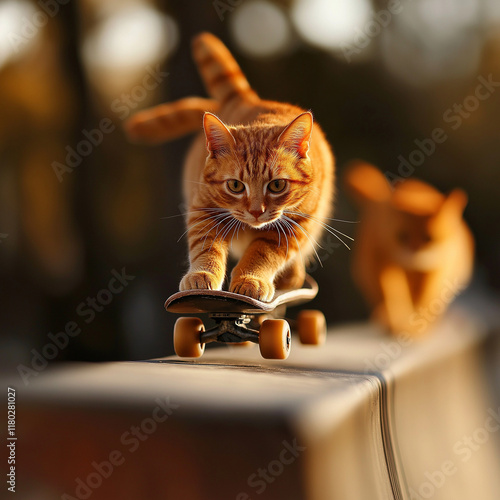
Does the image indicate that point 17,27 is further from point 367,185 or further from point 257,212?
point 367,185

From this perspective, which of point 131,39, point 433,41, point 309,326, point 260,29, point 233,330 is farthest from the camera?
point 433,41

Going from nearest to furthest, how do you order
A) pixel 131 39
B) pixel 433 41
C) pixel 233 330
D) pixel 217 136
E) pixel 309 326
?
1. pixel 217 136
2. pixel 233 330
3. pixel 309 326
4. pixel 131 39
5. pixel 433 41

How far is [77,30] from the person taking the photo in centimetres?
126

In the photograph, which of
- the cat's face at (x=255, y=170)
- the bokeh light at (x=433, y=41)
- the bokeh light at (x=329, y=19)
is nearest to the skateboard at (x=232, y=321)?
the cat's face at (x=255, y=170)

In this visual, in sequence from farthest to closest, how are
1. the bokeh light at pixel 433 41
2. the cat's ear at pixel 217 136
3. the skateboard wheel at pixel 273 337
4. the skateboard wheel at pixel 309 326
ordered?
the bokeh light at pixel 433 41
the skateboard wheel at pixel 309 326
the skateboard wheel at pixel 273 337
the cat's ear at pixel 217 136

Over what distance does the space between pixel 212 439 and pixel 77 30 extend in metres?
1.03

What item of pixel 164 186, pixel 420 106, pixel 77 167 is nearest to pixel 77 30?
pixel 77 167

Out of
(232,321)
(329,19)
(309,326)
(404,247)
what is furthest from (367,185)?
(232,321)

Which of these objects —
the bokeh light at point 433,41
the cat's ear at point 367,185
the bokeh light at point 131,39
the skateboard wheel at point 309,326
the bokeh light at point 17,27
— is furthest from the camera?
the bokeh light at point 433,41

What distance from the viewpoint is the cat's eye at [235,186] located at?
0.67 m

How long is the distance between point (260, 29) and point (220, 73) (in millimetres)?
678

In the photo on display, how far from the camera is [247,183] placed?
0.66m

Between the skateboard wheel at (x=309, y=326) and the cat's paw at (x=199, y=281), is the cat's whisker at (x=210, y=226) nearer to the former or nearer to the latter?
the cat's paw at (x=199, y=281)

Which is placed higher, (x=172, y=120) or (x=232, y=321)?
(x=172, y=120)
